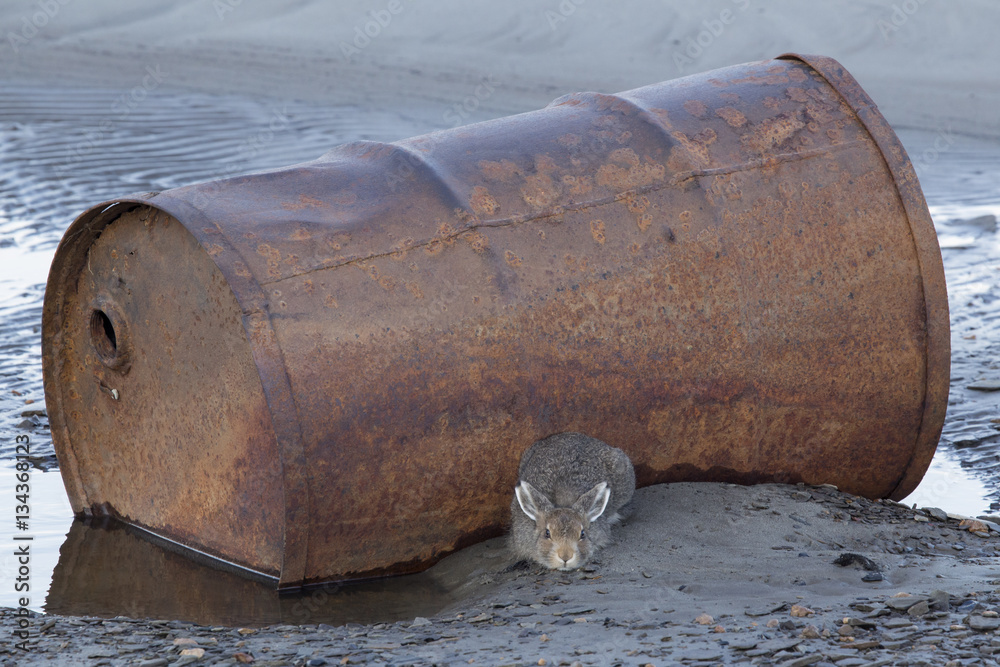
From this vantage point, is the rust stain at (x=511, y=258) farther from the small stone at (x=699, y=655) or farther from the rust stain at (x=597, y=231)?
the small stone at (x=699, y=655)

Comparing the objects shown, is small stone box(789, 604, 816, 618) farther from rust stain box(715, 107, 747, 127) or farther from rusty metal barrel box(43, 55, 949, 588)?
rust stain box(715, 107, 747, 127)

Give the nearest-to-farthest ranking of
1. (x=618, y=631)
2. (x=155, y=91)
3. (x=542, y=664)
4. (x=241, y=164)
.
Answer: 1. (x=542, y=664)
2. (x=618, y=631)
3. (x=241, y=164)
4. (x=155, y=91)

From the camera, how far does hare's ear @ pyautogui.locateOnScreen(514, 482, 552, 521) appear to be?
406cm

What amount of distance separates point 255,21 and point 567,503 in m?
15.9

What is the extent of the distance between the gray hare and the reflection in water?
0.41 meters

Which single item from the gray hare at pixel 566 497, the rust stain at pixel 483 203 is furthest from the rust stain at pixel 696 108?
the gray hare at pixel 566 497

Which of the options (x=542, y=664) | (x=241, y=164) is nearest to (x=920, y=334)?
(x=542, y=664)

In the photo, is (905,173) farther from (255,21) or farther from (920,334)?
(255,21)

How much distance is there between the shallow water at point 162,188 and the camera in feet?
14.0

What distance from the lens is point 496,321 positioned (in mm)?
4020

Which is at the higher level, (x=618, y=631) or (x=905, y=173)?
(x=905, y=173)

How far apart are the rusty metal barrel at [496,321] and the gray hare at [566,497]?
79 millimetres

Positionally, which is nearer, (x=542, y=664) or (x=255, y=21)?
(x=542, y=664)

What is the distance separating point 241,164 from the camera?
11.3 metres
